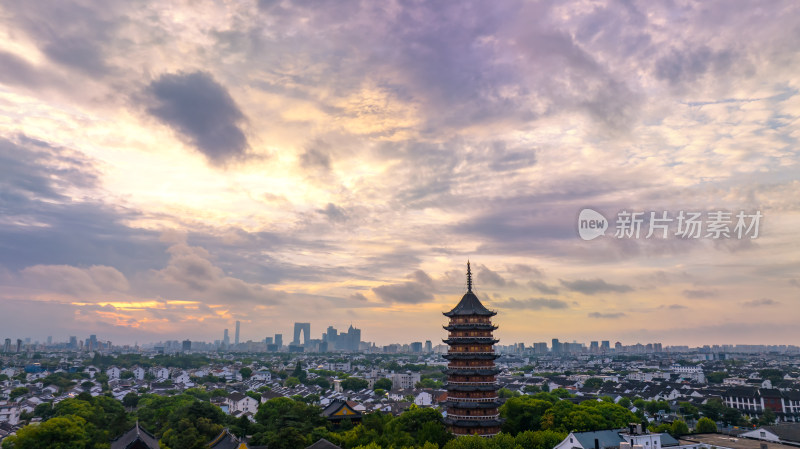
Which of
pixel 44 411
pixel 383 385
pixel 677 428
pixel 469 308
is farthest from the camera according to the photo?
pixel 383 385

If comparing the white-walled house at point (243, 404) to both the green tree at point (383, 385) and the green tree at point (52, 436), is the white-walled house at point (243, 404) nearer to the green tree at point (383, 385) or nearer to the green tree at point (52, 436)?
the green tree at point (383, 385)

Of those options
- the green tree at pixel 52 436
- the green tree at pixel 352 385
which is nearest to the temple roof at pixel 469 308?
the green tree at pixel 52 436

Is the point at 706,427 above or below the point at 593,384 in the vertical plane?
above

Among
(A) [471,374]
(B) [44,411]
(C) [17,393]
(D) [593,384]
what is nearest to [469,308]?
(A) [471,374]

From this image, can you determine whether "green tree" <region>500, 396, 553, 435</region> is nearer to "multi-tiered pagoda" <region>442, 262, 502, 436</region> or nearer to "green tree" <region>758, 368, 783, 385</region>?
"multi-tiered pagoda" <region>442, 262, 502, 436</region>

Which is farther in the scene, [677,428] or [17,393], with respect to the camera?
[17,393]

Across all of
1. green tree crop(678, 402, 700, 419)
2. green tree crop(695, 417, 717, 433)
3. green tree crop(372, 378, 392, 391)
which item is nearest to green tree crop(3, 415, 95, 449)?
green tree crop(695, 417, 717, 433)

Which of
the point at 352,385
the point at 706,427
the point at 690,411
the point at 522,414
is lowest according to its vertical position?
the point at 352,385

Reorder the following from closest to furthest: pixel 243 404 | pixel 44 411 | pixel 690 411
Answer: pixel 44 411
pixel 690 411
pixel 243 404

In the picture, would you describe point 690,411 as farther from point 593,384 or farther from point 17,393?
point 17,393
